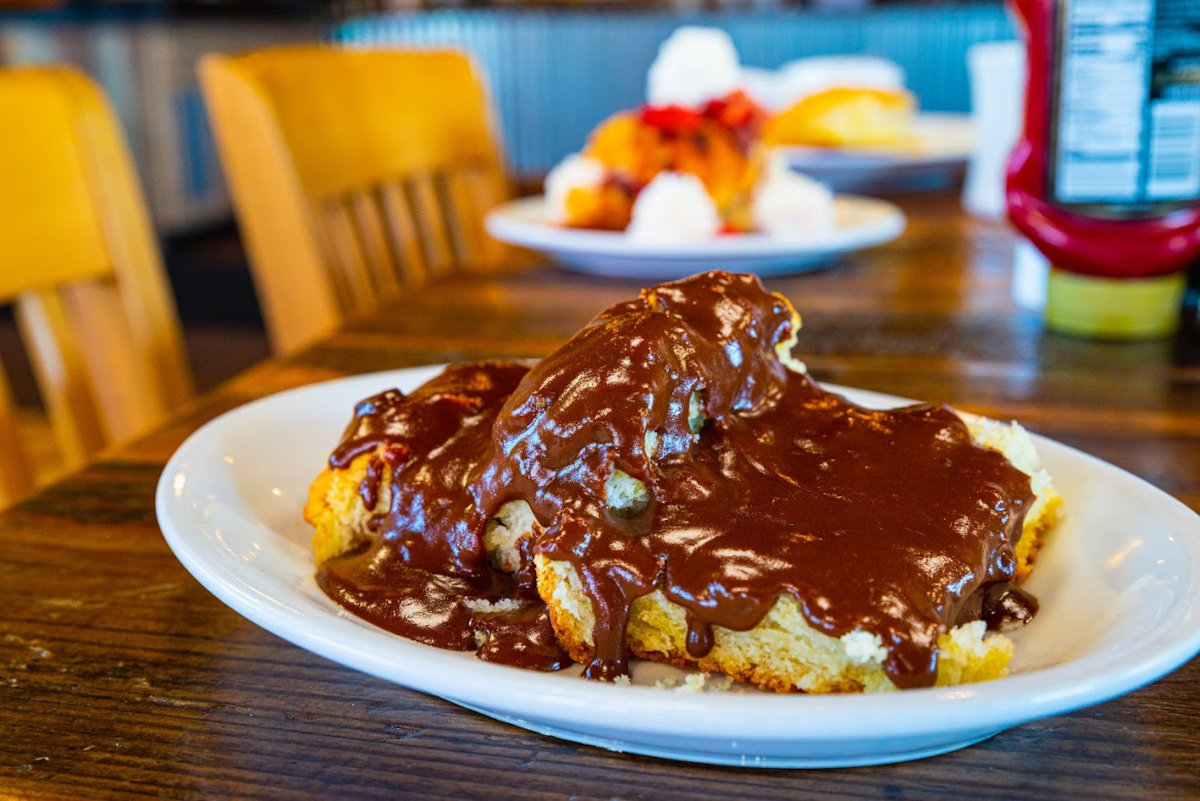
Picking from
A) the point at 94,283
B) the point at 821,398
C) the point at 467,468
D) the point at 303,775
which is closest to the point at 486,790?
the point at 303,775

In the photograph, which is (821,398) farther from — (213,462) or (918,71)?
(918,71)

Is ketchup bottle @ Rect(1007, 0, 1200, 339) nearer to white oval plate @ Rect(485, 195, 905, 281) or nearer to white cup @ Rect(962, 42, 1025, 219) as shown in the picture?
white oval plate @ Rect(485, 195, 905, 281)

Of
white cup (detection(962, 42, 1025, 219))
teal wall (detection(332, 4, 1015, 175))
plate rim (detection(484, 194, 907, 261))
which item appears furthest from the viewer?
teal wall (detection(332, 4, 1015, 175))

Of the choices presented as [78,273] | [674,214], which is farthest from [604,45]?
[78,273]

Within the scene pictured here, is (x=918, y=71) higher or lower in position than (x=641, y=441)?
lower

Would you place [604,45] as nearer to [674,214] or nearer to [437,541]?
[674,214]

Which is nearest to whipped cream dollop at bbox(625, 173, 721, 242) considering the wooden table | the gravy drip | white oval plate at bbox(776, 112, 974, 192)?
the wooden table

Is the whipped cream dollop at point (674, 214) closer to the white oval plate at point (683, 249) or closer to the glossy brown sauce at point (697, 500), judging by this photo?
the white oval plate at point (683, 249)
